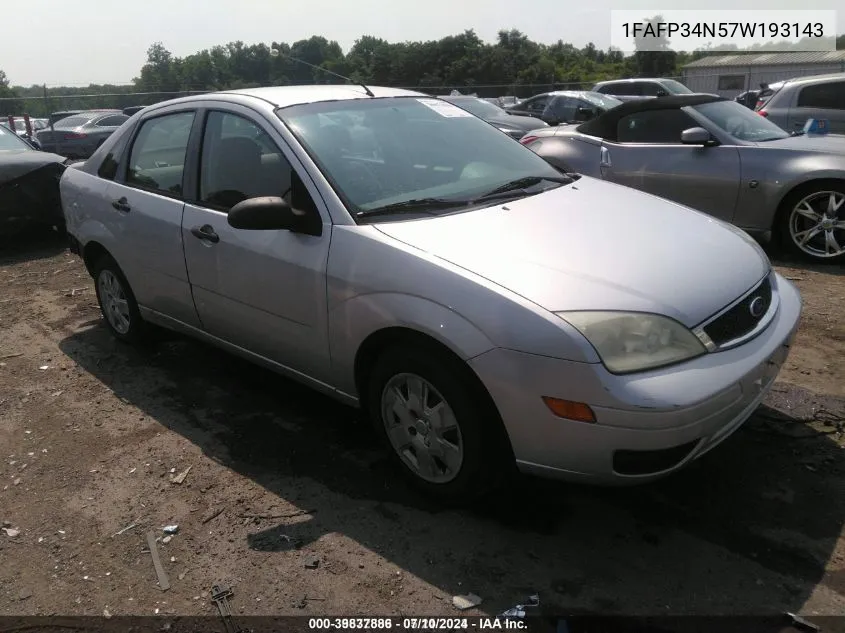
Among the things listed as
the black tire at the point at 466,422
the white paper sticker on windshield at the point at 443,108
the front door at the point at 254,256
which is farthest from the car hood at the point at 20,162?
the black tire at the point at 466,422

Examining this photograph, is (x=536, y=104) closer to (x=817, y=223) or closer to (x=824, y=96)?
(x=824, y=96)

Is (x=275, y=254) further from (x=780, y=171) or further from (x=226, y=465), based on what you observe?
(x=780, y=171)

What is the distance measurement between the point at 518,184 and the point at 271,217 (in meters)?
1.26

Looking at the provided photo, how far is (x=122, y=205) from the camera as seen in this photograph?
4.42 metres

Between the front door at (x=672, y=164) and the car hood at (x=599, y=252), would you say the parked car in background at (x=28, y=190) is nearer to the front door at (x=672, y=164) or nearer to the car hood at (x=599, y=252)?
the front door at (x=672, y=164)

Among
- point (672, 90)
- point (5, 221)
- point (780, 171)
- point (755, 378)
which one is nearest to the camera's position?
point (755, 378)

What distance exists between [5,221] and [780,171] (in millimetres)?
8108

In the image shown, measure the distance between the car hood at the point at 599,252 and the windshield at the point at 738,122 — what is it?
3.83 m

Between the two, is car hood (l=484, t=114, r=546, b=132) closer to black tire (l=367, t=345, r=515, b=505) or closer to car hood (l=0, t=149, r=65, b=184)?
car hood (l=0, t=149, r=65, b=184)

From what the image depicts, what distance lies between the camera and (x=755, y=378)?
8.75 ft

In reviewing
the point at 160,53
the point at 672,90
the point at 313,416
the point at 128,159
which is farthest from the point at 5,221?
the point at 160,53

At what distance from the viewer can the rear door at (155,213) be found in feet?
13.3

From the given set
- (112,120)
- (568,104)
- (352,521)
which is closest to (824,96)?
(568,104)

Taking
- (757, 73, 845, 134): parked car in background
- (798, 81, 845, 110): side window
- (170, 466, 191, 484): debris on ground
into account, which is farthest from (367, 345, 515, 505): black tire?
(798, 81, 845, 110): side window
